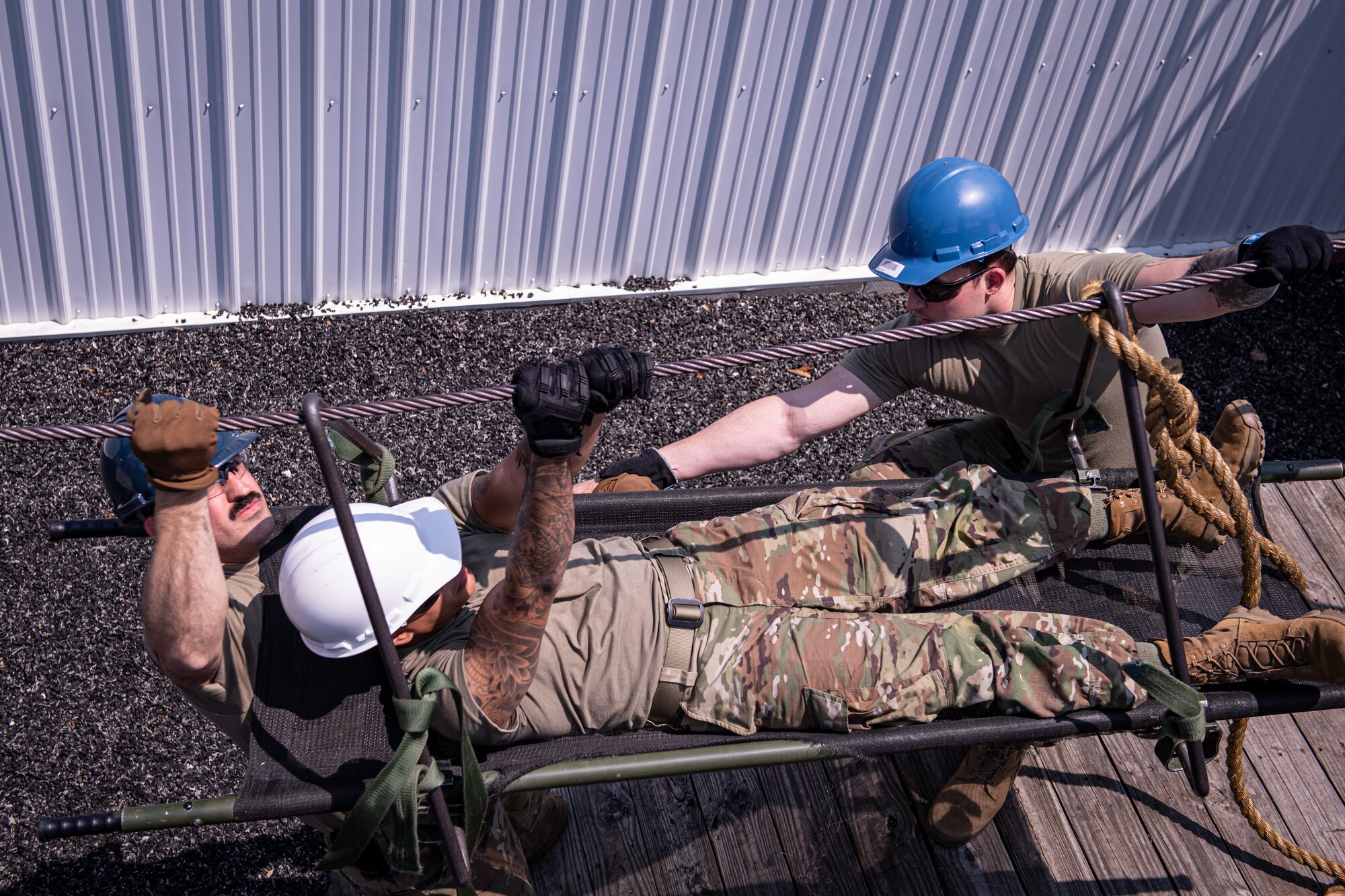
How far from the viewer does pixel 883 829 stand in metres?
3.04

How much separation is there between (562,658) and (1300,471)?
2328mm

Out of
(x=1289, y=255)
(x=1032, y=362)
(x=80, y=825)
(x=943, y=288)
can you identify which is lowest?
(x=80, y=825)

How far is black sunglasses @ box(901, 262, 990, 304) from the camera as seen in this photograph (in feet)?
10.1

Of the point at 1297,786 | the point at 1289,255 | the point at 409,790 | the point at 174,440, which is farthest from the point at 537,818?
the point at 1289,255

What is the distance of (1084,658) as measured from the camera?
250 cm

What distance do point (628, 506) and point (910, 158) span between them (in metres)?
2.91

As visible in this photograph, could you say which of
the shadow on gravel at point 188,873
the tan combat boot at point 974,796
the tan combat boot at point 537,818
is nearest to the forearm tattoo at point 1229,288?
the tan combat boot at point 974,796

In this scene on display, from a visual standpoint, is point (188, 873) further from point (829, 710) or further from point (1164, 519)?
point (1164, 519)

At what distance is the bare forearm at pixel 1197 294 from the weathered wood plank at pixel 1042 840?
1454 mm

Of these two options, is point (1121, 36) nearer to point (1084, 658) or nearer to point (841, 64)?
point (841, 64)

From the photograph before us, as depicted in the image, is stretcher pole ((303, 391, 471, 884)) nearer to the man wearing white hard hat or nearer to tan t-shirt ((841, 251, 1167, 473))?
the man wearing white hard hat

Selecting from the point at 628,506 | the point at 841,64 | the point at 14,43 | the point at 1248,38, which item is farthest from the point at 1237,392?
the point at 14,43

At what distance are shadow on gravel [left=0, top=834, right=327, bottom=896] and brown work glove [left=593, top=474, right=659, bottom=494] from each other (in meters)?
1.61

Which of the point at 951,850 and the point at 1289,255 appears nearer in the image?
the point at 1289,255
